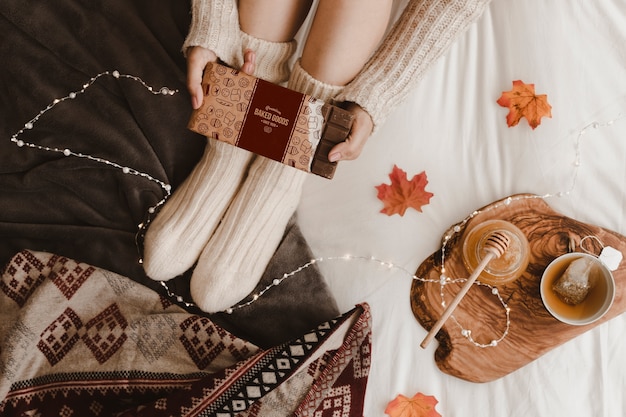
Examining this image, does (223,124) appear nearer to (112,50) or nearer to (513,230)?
(112,50)

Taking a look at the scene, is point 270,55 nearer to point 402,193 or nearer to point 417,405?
point 402,193

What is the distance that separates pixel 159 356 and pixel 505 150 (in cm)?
64

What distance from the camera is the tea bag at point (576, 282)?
2.51 ft

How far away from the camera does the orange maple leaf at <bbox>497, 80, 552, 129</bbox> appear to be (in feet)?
2.87

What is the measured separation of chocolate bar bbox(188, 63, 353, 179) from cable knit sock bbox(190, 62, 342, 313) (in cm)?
11

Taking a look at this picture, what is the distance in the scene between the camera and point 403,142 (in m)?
0.90

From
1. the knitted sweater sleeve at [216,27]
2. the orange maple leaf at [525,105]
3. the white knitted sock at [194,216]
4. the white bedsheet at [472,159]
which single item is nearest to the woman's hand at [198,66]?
the knitted sweater sleeve at [216,27]

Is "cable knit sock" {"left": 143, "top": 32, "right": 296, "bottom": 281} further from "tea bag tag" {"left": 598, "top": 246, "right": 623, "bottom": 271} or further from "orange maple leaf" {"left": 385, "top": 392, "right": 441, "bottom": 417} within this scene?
"tea bag tag" {"left": 598, "top": 246, "right": 623, "bottom": 271}

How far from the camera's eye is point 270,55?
80 centimetres

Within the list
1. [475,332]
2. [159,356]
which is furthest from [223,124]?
[475,332]

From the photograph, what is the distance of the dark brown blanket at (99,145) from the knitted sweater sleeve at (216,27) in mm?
144

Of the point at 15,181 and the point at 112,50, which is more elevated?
the point at 112,50

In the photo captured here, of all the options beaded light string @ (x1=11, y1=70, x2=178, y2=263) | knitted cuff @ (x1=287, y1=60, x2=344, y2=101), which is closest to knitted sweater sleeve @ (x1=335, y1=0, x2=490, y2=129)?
knitted cuff @ (x1=287, y1=60, x2=344, y2=101)

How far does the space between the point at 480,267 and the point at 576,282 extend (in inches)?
5.7
